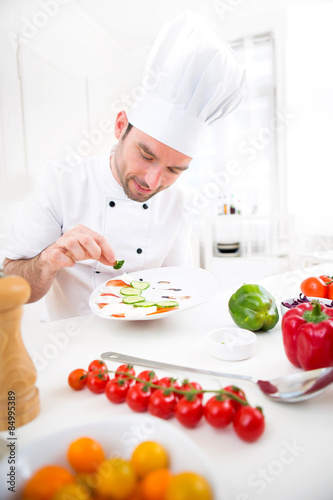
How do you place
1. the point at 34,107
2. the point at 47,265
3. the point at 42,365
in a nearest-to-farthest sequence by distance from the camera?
the point at 42,365 → the point at 47,265 → the point at 34,107

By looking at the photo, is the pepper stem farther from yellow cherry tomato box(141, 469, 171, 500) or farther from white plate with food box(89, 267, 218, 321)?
yellow cherry tomato box(141, 469, 171, 500)

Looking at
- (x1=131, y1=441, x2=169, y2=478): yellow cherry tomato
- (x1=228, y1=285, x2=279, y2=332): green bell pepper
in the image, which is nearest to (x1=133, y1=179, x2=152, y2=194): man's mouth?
(x1=228, y1=285, x2=279, y2=332): green bell pepper

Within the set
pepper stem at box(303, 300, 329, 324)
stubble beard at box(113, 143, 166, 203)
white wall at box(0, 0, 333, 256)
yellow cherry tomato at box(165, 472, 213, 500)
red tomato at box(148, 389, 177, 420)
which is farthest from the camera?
white wall at box(0, 0, 333, 256)

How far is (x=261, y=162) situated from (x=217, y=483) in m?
3.64

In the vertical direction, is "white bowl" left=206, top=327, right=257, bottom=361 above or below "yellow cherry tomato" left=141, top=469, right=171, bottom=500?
below

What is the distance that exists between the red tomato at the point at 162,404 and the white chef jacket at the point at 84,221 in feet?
2.91

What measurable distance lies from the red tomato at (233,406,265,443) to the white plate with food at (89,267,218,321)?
0.41 metres

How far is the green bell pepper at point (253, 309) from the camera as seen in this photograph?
2.78 ft

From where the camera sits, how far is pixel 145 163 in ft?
4.09

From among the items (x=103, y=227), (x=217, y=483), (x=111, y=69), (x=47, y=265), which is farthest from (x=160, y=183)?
(x=111, y=69)

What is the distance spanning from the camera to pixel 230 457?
0.45 metres

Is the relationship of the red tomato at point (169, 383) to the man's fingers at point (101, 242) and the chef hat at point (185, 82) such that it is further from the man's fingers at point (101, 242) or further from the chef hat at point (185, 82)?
the chef hat at point (185, 82)

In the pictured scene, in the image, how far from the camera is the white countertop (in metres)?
0.42

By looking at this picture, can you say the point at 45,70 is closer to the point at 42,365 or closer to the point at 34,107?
the point at 34,107
